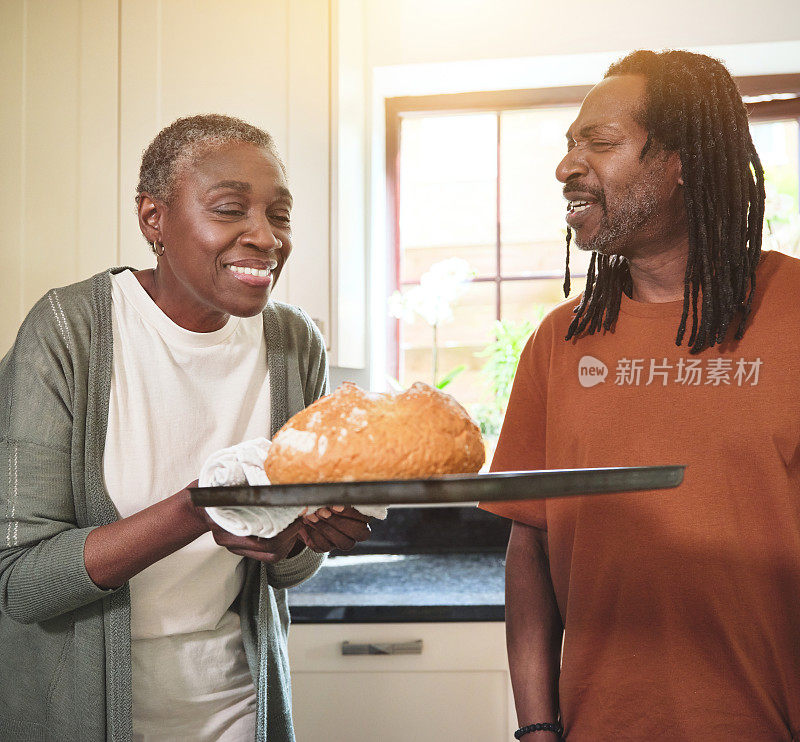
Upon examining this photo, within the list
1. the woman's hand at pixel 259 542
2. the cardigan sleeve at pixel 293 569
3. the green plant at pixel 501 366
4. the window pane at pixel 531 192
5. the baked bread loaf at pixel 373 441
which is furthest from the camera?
the window pane at pixel 531 192

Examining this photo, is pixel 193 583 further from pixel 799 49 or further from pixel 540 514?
pixel 799 49

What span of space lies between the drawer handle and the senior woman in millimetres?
596

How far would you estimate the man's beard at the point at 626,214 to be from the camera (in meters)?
1.01

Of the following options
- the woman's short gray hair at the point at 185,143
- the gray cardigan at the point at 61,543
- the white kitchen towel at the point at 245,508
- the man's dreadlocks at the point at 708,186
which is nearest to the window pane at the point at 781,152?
the man's dreadlocks at the point at 708,186

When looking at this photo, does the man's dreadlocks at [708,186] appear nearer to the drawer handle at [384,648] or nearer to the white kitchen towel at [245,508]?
the white kitchen towel at [245,508]

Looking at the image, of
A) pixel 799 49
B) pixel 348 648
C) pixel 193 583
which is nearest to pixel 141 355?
pixel 193 583

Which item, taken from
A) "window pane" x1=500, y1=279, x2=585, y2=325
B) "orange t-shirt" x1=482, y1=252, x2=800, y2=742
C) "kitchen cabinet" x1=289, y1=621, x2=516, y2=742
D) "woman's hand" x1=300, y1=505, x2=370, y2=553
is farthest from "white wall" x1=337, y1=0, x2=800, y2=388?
"woman's hand" x1=300, y1=505, x2=370, y2=553

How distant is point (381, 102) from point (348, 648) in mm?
1628

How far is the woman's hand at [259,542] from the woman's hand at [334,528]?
0.02 metres

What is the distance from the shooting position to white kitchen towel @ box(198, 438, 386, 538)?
28.2 inches

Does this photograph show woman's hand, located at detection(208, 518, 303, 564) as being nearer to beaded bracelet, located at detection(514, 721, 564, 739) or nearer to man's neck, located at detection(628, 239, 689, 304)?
beaded bracelet, located at detection(514, 721, 564, 739)

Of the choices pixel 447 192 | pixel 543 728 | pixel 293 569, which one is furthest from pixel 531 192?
pixel 543 728

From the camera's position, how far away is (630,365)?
1.01 meters

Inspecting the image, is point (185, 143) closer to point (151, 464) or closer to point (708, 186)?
point (151, 464)
